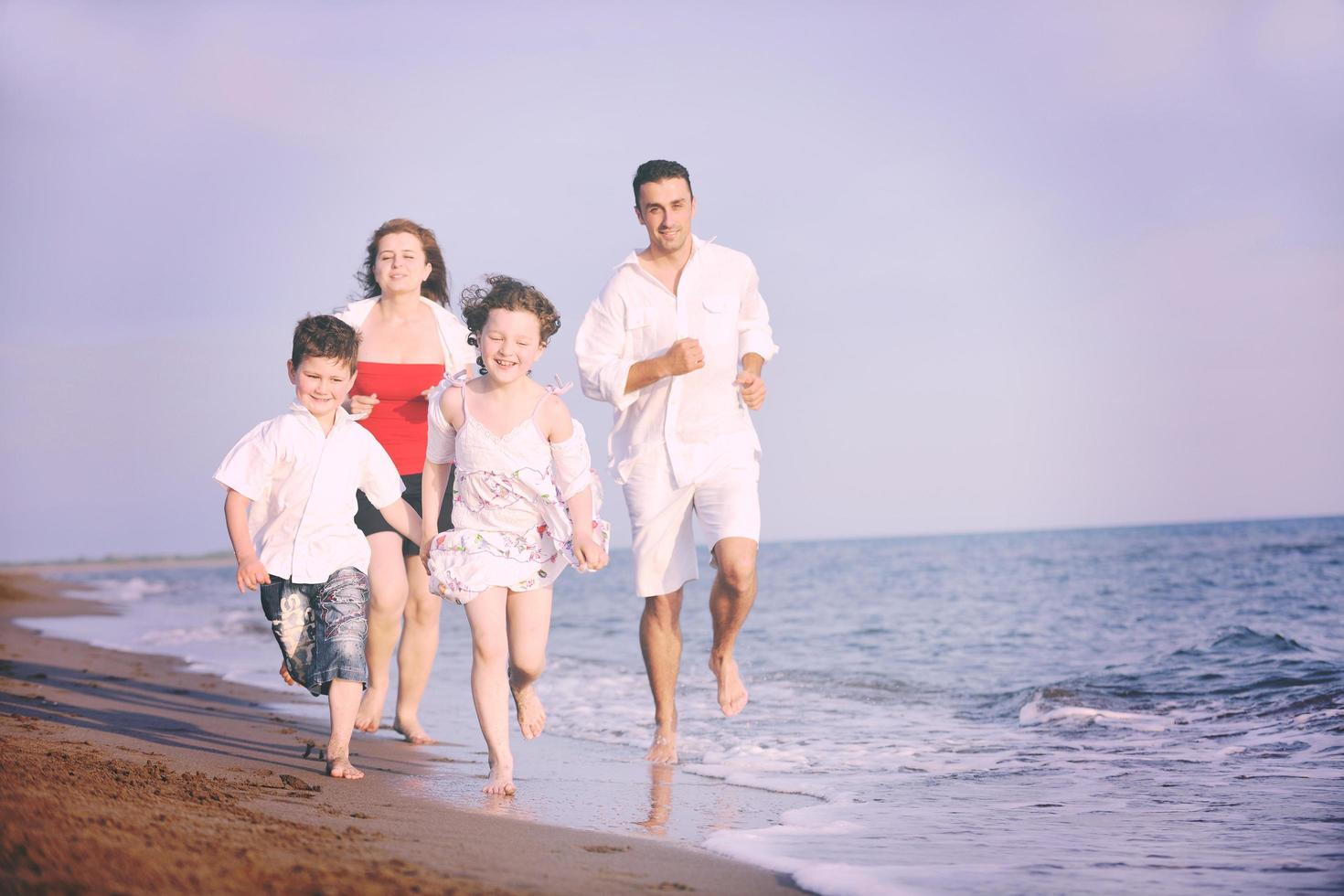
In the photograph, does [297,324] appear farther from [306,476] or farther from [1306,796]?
[1306,796]

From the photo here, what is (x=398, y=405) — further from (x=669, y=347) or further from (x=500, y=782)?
(x=500, y=782)

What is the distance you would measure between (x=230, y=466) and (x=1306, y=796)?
380cm

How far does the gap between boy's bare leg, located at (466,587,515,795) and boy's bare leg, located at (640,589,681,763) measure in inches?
49.0

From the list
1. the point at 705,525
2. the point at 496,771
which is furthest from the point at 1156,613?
the point at 496,771

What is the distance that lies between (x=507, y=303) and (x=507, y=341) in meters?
0.14

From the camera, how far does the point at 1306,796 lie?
4043 millimetres

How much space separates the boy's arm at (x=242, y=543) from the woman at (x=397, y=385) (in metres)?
0.88

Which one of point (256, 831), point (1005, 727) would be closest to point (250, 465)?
point (256, 831)

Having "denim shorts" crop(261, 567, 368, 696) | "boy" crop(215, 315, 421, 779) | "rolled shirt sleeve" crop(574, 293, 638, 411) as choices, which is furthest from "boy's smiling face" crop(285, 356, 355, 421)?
"rolled shirt sleeve" crop(574, 293, 638, 411)

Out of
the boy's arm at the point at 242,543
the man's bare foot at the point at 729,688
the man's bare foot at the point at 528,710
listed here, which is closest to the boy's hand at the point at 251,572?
the boy's arm at the point at 242,543

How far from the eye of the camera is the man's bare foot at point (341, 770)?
4250 millimetres

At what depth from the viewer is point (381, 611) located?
5082mm

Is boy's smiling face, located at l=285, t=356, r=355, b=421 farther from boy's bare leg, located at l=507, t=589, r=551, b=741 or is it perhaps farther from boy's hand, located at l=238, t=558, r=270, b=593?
boy's bare leg, located at l=507, t=589, r=551, b=741

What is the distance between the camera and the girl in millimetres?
4078
